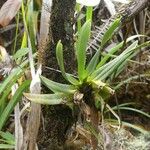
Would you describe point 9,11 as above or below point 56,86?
above

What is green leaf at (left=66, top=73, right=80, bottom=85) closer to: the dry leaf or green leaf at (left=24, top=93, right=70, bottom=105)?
green leaf at (left=24, top=93, right=70, bottom=105)

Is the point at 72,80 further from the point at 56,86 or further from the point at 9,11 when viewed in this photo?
the point at 9,11

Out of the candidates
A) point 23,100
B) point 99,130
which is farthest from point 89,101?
point 23,100

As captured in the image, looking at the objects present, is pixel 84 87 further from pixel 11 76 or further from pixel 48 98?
pixel 11 76

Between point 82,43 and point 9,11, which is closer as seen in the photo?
point 82,43

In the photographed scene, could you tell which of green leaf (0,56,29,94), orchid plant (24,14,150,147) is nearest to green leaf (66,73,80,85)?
orchid plant (24,14,150,147)

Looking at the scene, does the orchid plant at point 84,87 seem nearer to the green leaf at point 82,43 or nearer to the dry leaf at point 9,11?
the green leaf at point 82,43

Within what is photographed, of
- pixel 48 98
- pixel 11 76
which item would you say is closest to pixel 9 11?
pixel 11 76
